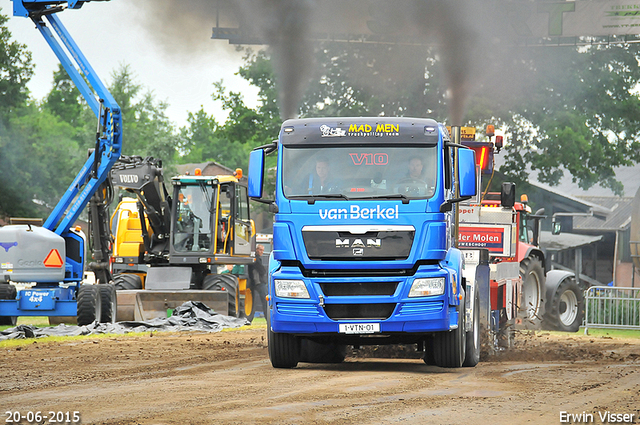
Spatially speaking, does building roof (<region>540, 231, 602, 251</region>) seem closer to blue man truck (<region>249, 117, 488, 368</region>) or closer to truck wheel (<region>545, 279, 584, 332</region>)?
truck wheel (<region>545, 279, 584, 332</region>)

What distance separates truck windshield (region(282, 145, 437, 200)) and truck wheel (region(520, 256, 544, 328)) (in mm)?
10312

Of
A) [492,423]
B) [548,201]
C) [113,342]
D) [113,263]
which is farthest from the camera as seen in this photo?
[548,201]

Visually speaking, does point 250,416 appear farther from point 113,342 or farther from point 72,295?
point 72,295

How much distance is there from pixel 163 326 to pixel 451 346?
377 inches

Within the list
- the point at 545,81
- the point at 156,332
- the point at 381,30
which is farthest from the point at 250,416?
the point at 545,81

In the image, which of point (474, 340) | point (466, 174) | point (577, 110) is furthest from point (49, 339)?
point (577, 110)

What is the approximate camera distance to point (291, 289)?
1091 cm

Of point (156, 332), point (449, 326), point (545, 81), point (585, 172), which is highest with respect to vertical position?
point (545, 81)

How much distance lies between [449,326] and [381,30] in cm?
1512

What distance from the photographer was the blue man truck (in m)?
10.7

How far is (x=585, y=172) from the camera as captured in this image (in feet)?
108

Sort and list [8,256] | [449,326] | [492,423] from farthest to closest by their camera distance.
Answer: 1. [8,256]
2. [449,326]
3. [492,423]

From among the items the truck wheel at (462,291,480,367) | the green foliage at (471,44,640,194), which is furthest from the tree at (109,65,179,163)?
the truck wheel at (462,291,480,367)

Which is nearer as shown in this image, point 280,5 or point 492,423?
point 492,423
